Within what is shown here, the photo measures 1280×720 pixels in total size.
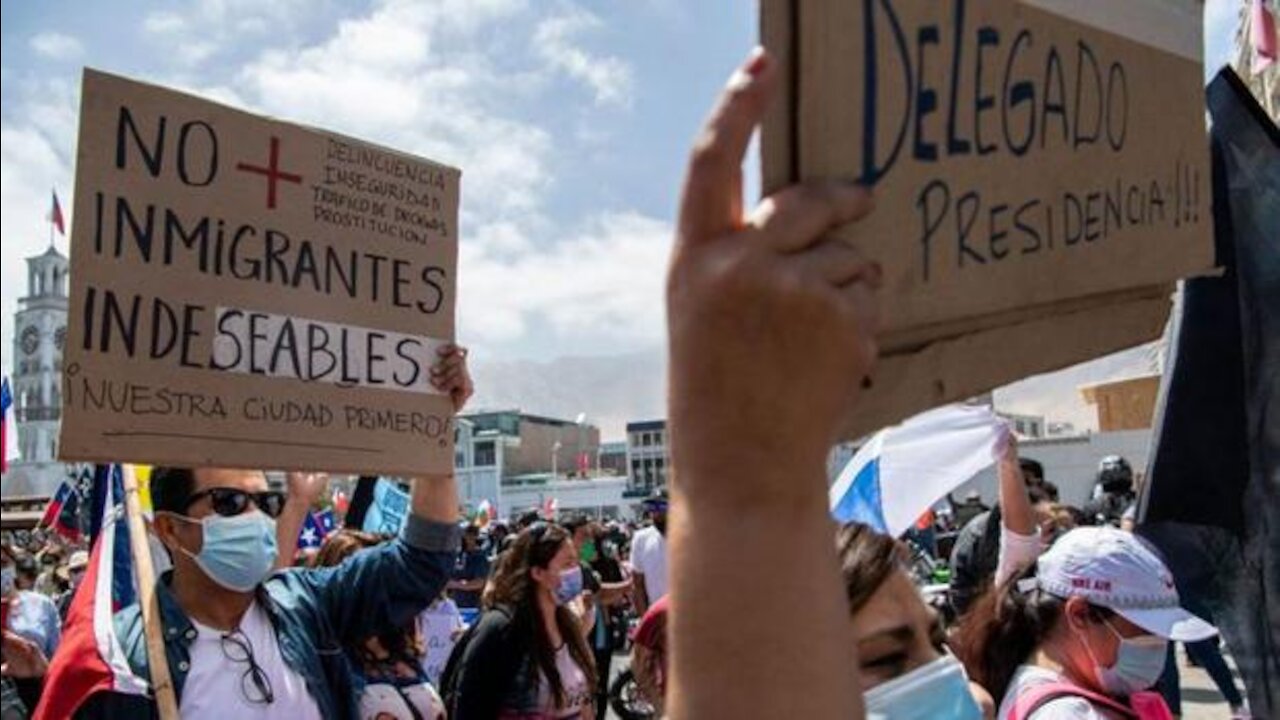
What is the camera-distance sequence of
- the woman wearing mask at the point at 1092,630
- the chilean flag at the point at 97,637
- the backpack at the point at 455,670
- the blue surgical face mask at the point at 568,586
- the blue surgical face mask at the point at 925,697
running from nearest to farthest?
the blue surgical face mask at the point at 925,697
the chilean flag at the point at 97,637
the woman wearing mask at the point at 1092,630
the backpack at the point at 455,670
the blue surgical face mask at the point at 568,586

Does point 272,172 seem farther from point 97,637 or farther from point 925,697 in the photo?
point 925,697

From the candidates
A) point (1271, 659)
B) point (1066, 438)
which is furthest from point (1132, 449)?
point (1271, 659)

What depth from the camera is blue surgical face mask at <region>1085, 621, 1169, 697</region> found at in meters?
2.88

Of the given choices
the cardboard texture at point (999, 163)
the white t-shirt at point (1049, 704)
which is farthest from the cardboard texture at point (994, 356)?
the white t-shirt at point (1049, 704)

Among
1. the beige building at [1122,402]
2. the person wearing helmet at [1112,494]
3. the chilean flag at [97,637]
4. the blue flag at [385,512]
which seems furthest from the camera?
the beige building at [1122,402]

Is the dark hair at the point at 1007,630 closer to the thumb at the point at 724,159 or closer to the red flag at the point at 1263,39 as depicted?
the thumb at the point at 724,159

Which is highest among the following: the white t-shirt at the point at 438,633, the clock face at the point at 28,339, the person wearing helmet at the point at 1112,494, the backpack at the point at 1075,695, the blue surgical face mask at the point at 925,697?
the clock face at the point at 28,339

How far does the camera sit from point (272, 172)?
107 inches

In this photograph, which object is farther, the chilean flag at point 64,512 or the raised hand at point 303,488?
the chilean flag at point 64,512

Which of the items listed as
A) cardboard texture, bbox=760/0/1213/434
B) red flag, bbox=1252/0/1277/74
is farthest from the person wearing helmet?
cardboard texture, bbox=760/0/1213/434

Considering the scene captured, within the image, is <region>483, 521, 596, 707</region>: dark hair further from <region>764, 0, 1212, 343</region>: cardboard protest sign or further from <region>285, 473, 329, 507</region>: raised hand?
<region>764, 0, 1212, 343</region>: cardboard protest sign

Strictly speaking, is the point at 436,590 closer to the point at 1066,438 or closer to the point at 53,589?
the point at 53,589

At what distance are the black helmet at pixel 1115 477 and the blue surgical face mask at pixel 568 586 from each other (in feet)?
14.7

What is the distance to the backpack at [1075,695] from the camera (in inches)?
108
